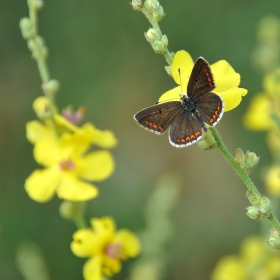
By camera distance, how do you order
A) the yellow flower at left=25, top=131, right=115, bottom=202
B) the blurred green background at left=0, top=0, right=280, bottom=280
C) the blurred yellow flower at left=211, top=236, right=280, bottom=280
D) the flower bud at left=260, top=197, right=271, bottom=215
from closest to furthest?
the flower bud at left=260, top=197, right=271, bottom=215
the yellow flower at left=25, top=131, right=115, bottom=202
the blurred yellow flower at left=211, top=236, right=280, bottom=280
the blurred green background at left=0, top=0, right=280, bottom=280

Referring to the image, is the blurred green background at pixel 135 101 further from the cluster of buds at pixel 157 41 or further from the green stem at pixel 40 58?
the cluster of buds at pixel 157 41

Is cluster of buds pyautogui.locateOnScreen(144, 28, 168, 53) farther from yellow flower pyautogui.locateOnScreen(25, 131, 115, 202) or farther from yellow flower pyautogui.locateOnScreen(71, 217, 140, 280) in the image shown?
yellow flower pyautogui.locateOnScreen(71, 217, 140, 280)

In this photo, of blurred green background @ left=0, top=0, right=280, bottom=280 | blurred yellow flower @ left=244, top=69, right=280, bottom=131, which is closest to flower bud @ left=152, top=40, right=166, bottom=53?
blurred yellow flower @ left=244, top=69, right=280, bottom=131

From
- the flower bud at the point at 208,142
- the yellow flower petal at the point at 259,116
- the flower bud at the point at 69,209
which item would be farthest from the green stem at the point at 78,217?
the yellow flower petal at the point at 259,116

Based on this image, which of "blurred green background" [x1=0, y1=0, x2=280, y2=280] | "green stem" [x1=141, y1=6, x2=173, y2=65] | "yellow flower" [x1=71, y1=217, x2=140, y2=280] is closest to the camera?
"green stem" [x1=141, y1=6, x2=173, y2=65]

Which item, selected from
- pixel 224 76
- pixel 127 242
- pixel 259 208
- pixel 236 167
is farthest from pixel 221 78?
pixel 127 242

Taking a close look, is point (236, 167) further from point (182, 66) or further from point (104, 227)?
point (104, 227)

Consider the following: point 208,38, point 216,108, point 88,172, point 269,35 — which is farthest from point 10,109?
point 216,108
